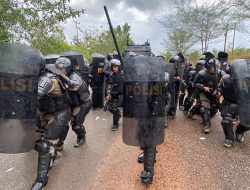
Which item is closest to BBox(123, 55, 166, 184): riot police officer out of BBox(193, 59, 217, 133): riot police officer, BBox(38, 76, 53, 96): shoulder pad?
BBox(38, 76, 53, 96): shoulder pad

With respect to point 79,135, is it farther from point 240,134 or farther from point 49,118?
point 240,134

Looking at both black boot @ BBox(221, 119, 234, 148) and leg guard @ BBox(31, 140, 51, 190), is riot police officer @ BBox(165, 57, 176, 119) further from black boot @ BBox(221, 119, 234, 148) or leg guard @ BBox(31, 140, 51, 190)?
leg guard @ BBox(31, 140, 51, 190)

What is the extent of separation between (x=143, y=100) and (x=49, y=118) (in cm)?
144

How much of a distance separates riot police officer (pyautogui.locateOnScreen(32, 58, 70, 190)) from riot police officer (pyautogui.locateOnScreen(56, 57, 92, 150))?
0.19 meters

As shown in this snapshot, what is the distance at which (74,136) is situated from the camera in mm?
6168

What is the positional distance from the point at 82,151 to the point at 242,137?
10.3 ft

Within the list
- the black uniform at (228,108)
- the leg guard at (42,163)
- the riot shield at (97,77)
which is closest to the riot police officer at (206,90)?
the black uniform at (228,108)

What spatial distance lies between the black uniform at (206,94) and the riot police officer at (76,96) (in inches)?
102

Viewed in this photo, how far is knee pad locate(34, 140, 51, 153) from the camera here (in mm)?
3752

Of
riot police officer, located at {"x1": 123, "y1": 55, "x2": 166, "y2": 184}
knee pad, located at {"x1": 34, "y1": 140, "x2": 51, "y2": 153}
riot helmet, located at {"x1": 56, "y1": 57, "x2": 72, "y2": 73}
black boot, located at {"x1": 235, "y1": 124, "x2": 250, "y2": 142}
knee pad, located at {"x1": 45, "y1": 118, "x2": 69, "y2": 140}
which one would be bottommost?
black boot, located at {"x1": 235, "y1": 124, "x2": 250, "y2": 142}

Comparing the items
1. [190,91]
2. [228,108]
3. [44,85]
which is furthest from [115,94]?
[44,85]

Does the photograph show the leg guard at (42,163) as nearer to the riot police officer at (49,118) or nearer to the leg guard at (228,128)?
the riot police officer at (49,118)

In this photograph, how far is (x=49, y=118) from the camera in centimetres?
413

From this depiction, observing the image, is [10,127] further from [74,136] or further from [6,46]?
[74,136]
